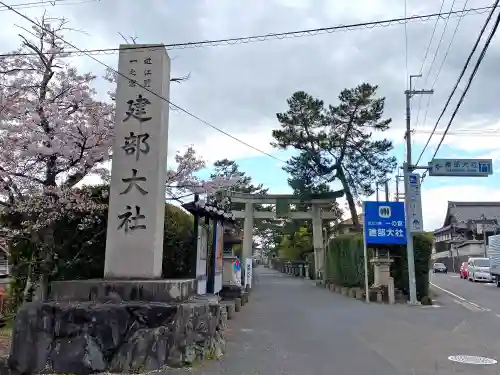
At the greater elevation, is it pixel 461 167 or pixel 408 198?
pixel 461 167

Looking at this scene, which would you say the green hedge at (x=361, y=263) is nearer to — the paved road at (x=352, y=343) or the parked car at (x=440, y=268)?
the paved road at (x=352, y=343)

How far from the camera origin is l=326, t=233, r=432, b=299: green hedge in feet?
59.7

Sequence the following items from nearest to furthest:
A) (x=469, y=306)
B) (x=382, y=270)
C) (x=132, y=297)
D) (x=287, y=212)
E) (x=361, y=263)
Result: 1. (x=132, y=297)
2. (x=469, y=306)
3. (x=382, y=270)
4. (x=361, y=263)
5. (x=287, y=212)

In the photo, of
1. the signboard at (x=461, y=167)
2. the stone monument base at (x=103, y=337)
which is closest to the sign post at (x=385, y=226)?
the signboard at (x=461, y=167)

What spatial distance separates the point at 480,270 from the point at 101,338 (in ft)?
111

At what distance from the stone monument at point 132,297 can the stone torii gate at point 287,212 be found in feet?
87.5

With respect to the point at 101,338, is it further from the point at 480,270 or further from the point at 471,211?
the point at 471,211

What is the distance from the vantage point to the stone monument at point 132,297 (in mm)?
6715

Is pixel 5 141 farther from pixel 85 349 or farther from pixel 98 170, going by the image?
pixel 85 349

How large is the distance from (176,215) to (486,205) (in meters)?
56.0

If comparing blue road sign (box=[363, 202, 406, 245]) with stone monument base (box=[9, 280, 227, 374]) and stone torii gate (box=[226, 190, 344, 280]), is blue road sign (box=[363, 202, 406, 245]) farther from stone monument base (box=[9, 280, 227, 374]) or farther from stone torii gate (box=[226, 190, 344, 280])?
stone torii gate (box=[226, 190, 344, 280])

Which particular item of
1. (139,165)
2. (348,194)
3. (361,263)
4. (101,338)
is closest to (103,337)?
(101,338)

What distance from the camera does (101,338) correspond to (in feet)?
22.2

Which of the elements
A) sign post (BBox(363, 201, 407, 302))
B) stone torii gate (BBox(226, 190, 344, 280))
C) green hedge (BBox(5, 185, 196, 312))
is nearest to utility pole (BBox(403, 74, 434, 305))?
sign post (BBox(363, 201, 407, 302))
